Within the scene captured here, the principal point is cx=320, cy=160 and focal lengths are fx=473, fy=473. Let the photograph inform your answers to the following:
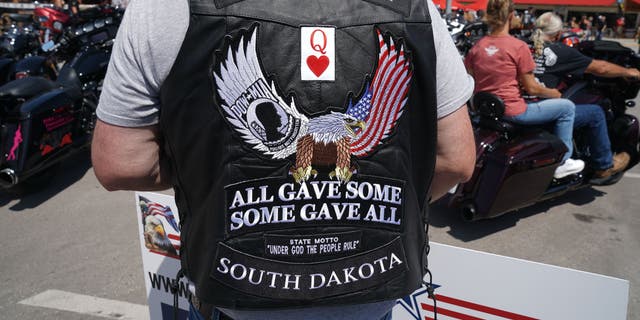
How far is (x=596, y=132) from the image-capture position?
13.2ft

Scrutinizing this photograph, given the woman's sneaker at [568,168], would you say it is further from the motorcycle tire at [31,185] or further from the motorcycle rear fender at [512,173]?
the motorcycle tire at [31,185]

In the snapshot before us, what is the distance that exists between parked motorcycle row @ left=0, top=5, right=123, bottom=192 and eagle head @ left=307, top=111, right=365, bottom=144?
11.7ft

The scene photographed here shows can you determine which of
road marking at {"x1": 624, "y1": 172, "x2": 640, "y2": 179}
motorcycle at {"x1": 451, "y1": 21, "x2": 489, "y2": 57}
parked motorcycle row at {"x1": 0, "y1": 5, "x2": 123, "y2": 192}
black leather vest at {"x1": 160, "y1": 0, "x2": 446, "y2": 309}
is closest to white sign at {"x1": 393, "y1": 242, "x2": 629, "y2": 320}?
black leather vest at {"x1": 160, "y1": 0, "x2": 446, "y2": 309}

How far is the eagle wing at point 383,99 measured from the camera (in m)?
1.01

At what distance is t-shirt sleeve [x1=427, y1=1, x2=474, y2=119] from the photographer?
3.49 feet

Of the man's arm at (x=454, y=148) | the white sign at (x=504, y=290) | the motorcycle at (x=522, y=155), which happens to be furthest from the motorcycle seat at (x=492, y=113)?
the man's arm at (x=454, y=148)

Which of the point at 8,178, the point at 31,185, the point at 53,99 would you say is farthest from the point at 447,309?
the point at 31,185

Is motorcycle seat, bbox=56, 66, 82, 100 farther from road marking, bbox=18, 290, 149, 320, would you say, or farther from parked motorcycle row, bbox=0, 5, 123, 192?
road marking, bbox=18, 290, 149, 320

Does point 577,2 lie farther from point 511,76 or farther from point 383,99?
point 383,99

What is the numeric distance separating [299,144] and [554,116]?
10.7 ft

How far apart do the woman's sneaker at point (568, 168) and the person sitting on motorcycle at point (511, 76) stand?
5 cm

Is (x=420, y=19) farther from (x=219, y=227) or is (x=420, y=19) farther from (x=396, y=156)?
(x=219, y=227)

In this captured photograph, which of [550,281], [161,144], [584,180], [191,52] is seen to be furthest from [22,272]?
[584,180]

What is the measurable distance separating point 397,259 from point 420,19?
549 millimetres
